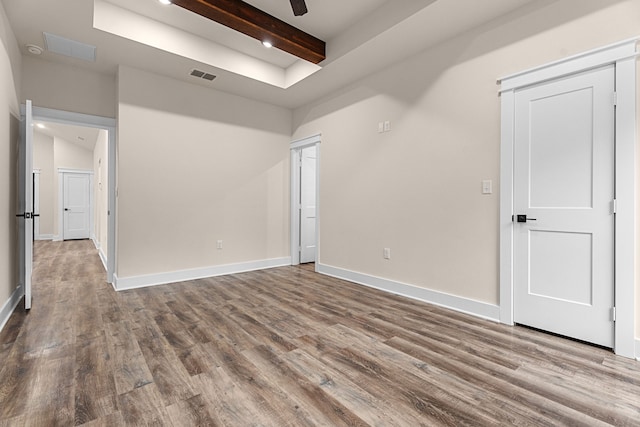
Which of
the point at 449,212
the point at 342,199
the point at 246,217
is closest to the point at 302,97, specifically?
the point at 342,199

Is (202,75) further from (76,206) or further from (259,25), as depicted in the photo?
(76,206)

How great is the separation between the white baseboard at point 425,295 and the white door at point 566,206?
0.25 m

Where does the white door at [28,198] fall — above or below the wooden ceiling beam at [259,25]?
below

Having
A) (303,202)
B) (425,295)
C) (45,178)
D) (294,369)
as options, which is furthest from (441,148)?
(45,178)

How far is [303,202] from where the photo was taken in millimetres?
5645

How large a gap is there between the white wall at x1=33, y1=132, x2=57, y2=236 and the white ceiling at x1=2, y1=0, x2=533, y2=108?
7381 mm

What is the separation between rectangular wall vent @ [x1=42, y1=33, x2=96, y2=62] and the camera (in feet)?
10.7

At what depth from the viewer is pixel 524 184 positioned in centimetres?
265

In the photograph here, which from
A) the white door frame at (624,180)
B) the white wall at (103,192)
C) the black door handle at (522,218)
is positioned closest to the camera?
the white door frame at (624,180)

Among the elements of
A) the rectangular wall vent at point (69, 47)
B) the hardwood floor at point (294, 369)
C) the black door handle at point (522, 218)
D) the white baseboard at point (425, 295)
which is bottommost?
the hardwood floor at point (294, 369)

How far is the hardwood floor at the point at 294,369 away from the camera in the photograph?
1.54 meters

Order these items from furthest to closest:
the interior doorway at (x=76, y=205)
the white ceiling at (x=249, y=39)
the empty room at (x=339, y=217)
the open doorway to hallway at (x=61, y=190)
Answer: the interior doorway at (x=76, y=205) → the open doorway to hallway at (x=61, y=190) → the white ceiling at (x=249, y=39) → the empty room at (x=339, y=217)

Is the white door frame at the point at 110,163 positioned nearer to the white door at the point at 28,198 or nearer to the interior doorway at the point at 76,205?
the white door at the point at 28,198

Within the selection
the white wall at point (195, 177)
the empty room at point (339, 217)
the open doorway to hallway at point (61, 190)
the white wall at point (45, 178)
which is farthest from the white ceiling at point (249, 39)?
the white wall at point (45, 178)
